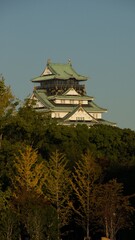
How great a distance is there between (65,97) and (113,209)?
193ft

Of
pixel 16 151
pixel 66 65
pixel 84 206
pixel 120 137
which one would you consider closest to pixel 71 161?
pixel 16 151

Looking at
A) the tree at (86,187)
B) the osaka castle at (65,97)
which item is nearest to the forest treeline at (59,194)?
the tree at (86,187)

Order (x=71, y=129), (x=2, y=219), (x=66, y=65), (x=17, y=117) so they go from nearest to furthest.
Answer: (x=2, y=219)
(x=17, y=117)
(x=71, y=129)
(x=66, y=65)

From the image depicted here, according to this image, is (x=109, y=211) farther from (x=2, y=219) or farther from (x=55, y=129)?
(x=55, y=129)

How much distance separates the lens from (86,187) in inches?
1469

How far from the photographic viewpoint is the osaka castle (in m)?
89.9

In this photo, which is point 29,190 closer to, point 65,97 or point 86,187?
point 86,187

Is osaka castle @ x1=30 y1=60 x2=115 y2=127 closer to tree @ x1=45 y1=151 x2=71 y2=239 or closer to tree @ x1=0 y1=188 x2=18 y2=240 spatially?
tree @ x1=45 y1=151 x2=71 y2=239

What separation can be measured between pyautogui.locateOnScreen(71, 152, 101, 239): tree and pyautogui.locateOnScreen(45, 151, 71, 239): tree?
0.44m

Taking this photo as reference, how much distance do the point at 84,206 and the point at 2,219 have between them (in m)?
3.82

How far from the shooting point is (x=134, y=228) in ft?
120

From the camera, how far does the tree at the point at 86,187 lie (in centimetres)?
3709

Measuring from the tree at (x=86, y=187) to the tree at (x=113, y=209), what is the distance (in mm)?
690

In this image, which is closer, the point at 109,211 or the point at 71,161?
the point at 109,211
